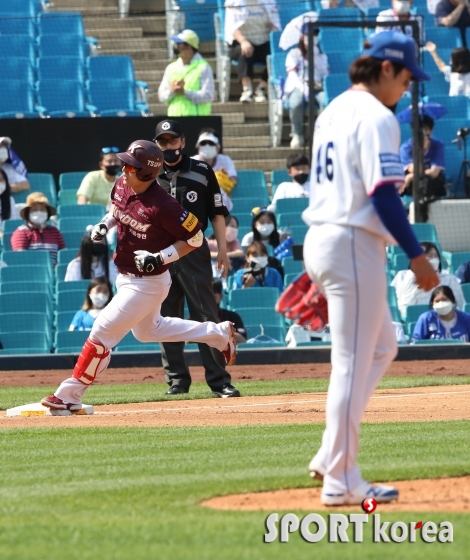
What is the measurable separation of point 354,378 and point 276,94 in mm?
13999

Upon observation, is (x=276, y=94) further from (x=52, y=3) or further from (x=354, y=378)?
(x=354, y=378)

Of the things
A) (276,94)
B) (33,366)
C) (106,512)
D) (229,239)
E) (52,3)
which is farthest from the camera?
(52,3)

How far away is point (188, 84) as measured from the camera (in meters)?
17.8

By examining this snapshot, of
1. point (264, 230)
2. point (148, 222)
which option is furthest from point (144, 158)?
point (264, 230)

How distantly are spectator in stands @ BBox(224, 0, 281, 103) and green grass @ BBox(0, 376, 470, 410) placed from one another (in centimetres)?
802

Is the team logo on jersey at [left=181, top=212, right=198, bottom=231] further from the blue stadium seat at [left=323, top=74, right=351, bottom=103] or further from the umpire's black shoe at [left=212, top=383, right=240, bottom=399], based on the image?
the blue stadium seat at [left=323, top=74, right=351, bottom=103]

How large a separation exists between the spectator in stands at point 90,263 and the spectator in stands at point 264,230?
193cm

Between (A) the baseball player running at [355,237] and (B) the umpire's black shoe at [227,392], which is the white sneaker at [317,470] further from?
(B) the umpire's black shoe at [227,392]

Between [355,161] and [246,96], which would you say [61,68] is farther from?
[355,161]

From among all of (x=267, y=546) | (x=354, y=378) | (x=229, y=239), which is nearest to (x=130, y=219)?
(x=354, y=378)

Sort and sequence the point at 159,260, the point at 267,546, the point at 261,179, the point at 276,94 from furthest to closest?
the point at 276,94 < the point at 261,179 < the point at 159,260 < the point at 267,546

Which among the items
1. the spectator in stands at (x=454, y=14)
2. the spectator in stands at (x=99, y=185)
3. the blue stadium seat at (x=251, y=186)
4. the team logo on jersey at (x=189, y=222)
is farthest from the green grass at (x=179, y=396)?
the spectator in stands at (x=454, y=14)

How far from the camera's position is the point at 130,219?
9.04m

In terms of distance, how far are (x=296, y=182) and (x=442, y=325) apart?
3365 millimetres
